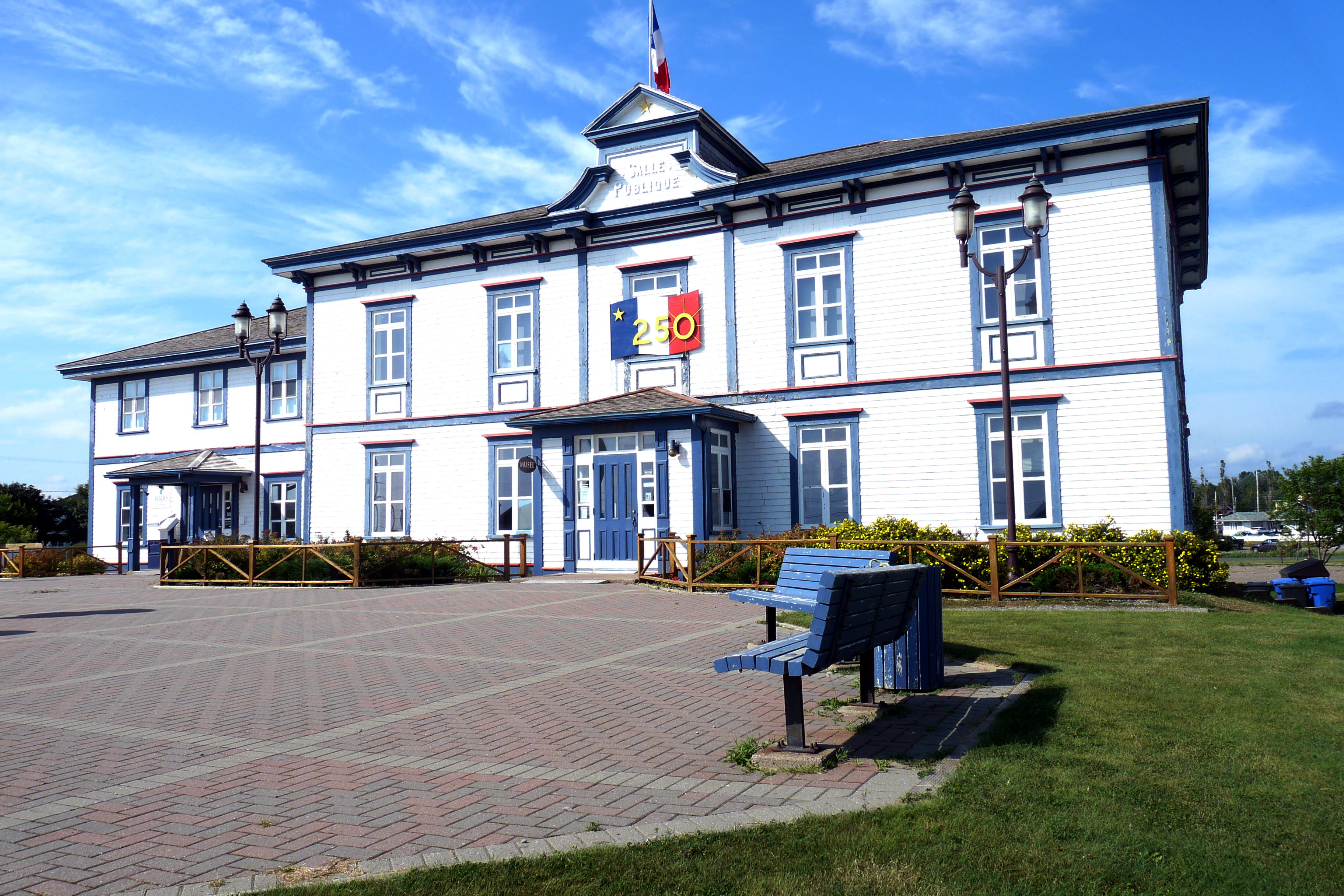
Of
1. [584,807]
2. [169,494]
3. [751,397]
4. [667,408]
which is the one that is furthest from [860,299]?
[169,494]

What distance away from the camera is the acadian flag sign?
66.5 feet

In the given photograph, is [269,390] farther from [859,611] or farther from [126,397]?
[859,611]

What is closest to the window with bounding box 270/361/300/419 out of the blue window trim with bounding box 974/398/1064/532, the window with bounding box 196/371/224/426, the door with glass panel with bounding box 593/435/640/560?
the window with bounding box 196/371/224/426

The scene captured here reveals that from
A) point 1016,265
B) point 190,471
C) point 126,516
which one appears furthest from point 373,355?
point 1016,265

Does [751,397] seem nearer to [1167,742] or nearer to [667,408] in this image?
[667,408]

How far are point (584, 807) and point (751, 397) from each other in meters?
15.6

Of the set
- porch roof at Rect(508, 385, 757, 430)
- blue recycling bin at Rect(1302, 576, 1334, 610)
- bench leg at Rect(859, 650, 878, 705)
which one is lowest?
blue recycling bin at Rect(1302, 576, 1334, 610)

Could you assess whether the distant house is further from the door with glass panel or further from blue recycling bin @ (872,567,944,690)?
blue recycling bin @ (872,567,944,690)

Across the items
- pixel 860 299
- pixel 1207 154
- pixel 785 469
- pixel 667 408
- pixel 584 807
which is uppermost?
pixel 1207 154

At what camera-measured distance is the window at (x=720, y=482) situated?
742 inches

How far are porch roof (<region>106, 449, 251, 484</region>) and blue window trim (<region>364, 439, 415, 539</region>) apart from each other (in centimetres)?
562

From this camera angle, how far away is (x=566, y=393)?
21.5m

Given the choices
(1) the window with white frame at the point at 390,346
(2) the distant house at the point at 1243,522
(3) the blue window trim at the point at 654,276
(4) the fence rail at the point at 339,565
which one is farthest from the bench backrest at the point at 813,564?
(2) the distant house at the point at 1243,522

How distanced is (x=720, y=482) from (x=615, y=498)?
2220 millimetres
